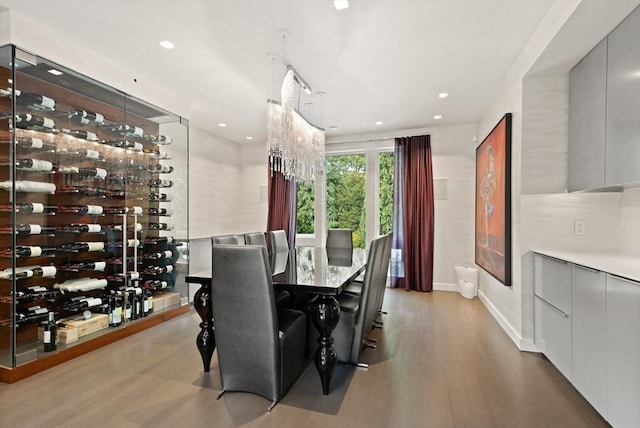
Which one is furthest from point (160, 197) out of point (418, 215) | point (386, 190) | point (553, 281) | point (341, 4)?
point (553, 281)

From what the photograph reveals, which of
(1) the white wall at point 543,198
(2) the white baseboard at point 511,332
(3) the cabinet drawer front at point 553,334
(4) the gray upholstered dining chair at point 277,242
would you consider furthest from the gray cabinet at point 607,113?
(4) the gray upholstered dining chair at point 277,242

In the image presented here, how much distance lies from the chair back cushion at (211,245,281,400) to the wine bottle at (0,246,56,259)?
1.81 meters

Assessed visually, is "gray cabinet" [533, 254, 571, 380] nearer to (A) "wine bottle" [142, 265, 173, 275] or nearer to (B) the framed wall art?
(B) the framed wall art

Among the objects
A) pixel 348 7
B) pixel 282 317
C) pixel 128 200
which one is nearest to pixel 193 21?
pixel 348 7

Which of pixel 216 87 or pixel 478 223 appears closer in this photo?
pixel 216 87

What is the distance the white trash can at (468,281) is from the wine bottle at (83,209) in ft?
15.9

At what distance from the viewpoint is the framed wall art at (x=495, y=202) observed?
3.17 m

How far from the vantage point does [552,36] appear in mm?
2225

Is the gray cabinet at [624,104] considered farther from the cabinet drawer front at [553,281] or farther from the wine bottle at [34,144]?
the wine bottle at [34,144]

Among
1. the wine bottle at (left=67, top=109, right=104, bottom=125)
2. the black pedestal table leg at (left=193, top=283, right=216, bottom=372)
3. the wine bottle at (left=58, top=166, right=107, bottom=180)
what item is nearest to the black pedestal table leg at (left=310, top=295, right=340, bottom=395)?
the black pedestal table leg at (left=193, top=283, right=216, bottom=372)

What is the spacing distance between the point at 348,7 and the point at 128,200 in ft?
9.98

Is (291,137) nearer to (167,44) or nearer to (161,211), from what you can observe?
(167,44)

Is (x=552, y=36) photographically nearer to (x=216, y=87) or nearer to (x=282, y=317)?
(x=282, y=317)

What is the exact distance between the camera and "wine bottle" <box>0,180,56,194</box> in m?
2.42
